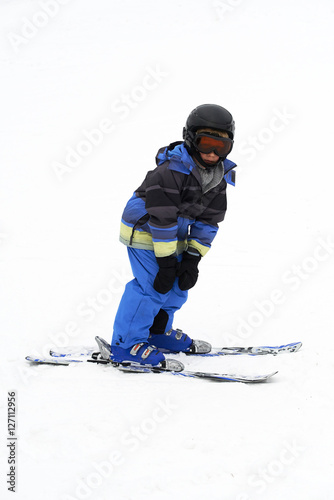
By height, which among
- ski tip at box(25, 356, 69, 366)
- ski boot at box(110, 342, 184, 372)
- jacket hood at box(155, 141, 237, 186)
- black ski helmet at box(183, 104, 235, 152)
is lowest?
ski tip at box(25, 356, 69, 366)

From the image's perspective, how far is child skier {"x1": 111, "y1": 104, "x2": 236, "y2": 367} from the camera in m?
3.22

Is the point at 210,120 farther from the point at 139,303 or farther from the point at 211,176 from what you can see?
the point at 139,303

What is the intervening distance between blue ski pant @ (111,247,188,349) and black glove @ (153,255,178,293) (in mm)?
108

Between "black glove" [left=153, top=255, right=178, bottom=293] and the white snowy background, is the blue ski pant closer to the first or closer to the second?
"black glove" [left=153, top=255, right=178, bottom=293]

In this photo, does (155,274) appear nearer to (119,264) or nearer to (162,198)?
(162,198)

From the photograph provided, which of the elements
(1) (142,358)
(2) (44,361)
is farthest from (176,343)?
(2) (44,361)

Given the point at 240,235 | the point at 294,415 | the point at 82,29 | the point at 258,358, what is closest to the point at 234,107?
the point at 240,235

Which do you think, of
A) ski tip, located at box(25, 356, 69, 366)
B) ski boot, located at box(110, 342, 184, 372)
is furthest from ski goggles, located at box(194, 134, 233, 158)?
ski tip, located at box(25, 356, 69, 366)

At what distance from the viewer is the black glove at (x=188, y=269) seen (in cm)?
357

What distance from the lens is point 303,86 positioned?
11.8m

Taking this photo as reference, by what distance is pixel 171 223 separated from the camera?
3264 millimetres

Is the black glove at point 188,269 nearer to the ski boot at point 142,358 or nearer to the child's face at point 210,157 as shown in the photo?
the ski boot at point 142,358

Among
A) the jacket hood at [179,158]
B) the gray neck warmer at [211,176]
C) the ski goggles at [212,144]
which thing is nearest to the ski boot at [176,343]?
the gray neck warmer at [211,176]

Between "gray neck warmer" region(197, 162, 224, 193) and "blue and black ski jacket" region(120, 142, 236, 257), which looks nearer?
"blue and black ski jacket" region(120, 142, 236, 257)
